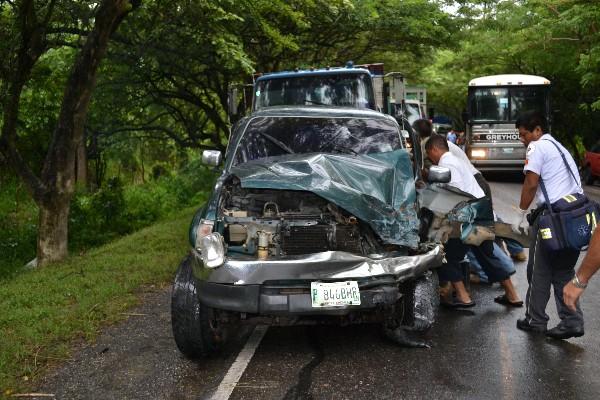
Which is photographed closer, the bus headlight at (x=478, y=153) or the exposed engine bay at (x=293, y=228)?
the exposed engine bay at (x=293, y=228)

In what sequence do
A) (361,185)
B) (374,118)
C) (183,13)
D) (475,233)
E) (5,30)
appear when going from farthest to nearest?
(183,13) → (5,30) → (374,118) → (475,233) → (361,185)

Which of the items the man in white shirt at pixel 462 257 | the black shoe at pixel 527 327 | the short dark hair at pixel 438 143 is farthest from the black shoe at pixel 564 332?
the short dark hair at pixel 438 143

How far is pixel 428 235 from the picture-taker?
5.41 metres

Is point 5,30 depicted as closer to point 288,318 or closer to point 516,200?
point 288,318

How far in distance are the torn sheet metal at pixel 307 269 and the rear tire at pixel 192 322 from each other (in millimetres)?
312

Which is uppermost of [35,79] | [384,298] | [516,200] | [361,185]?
[35,79]

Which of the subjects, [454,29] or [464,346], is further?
[454,29]

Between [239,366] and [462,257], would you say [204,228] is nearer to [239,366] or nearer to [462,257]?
[239,366]

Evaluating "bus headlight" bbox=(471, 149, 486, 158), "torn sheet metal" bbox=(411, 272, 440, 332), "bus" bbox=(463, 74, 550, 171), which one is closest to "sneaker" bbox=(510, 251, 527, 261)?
"torn sheet metal" bbox=(411, 272, 440, 332)

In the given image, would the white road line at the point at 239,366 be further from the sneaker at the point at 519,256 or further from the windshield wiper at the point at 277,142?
the sneaker at the point at 519,256

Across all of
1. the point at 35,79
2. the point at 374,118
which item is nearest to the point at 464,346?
the point at 374,118

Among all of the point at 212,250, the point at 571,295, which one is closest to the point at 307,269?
the point at 212,250

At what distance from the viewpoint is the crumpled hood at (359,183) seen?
16.1 feet

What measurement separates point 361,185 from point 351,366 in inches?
54.9
